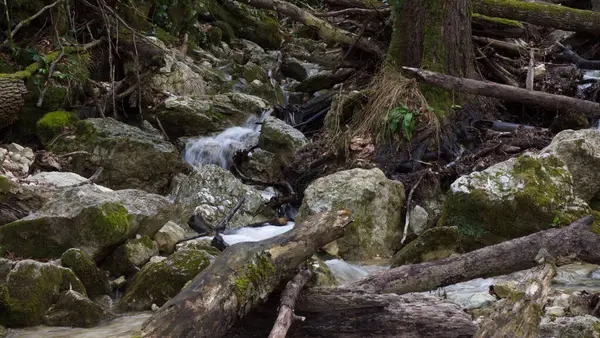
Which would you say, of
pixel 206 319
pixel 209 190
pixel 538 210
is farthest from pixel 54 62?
pixel 206 319

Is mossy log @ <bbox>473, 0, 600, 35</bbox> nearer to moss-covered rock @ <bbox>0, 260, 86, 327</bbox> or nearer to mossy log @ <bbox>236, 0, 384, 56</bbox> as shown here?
mossy log @ <bbox>236, 0, 384, 56</bbox>

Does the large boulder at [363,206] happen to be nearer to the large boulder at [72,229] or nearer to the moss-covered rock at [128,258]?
the moss-covered rock at [128,258]

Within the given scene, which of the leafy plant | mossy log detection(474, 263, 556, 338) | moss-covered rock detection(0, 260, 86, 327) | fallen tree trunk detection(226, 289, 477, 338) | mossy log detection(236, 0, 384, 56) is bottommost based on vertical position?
moss-covered rock detection(0, 260, 86, 327)

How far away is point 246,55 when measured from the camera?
48.6 ft

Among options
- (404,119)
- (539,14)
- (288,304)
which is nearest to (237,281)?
(288,304)

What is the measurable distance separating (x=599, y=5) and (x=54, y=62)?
10.9 meters

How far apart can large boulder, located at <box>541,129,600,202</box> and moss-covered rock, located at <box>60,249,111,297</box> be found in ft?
15.4

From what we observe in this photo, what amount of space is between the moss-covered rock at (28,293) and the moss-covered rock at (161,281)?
570 mm

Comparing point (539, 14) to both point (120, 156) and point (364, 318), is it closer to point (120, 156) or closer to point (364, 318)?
point (120, 156)

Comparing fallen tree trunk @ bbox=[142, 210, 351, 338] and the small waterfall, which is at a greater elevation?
fallen tree trunk @ bbox=[142, 210, 351, 338]

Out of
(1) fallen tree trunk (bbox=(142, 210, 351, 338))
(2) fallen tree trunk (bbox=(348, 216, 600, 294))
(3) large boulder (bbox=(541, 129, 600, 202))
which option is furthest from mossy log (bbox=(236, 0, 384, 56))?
(1) fallen tree trunk (bbox=(142, 210, 351, 338))

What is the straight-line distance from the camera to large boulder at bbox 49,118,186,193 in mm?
8516

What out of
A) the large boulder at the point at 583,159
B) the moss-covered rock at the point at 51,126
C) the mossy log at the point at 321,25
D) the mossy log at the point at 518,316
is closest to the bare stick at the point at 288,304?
the mossy log at the point at 518,316

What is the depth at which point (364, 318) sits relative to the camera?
3.05 m
